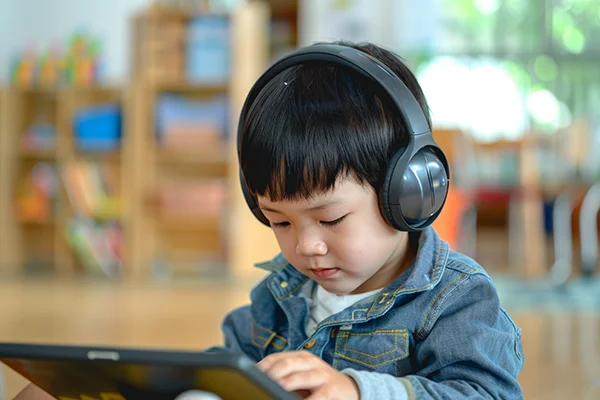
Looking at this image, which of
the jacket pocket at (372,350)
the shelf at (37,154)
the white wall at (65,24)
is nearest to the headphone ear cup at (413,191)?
the jacket pocket at (372,350)

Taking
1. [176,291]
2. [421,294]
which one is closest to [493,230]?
[176,291]

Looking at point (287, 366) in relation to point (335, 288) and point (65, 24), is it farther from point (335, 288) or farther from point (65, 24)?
point (65, 24)

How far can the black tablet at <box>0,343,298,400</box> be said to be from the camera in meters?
0.55

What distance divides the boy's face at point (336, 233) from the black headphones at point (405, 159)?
2 centimetres

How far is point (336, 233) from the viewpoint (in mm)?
773

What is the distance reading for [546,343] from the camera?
2.18 m

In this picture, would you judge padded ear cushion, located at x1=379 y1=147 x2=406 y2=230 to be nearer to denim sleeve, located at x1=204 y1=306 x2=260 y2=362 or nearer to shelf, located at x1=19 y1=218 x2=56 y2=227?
denim sleeve, located at x1=204 y1=306 x2=260 y2=362

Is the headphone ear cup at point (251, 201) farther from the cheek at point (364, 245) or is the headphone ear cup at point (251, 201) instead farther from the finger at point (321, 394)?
the finger at point (321, 394)

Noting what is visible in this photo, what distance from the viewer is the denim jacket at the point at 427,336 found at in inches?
27.8

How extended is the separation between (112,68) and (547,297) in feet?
10.4

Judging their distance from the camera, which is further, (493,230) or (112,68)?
(493,230)

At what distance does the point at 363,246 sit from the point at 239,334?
262mm

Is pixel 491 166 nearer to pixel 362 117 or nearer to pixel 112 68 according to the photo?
pixel 112 68

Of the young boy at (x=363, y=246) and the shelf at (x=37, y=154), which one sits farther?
the shelf at (x=37, y=154)
